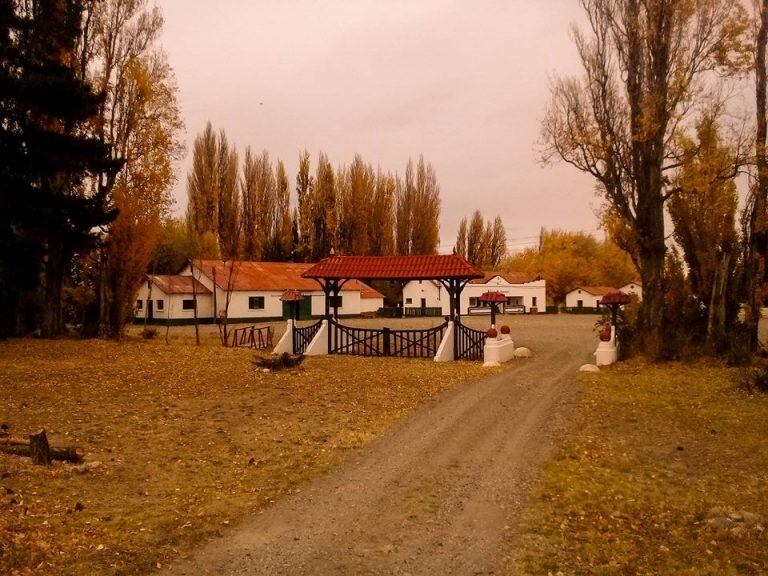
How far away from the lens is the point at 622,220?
2050cm

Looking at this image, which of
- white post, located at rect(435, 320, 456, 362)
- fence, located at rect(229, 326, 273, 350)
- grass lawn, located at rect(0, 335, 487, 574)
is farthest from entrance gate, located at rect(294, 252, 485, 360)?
fence, located at rect(229, 326, 273, 350)

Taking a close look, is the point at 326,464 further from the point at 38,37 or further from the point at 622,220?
the point at 38,37

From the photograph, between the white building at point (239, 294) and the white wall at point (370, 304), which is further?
the white wall at point (370, 304)

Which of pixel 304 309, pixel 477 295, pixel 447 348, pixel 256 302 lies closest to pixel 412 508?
pixel 447 348

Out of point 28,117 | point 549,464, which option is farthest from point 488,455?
point 28,117

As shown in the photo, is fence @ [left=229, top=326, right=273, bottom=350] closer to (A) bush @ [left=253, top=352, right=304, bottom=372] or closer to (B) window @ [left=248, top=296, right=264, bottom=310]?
(A) bush @ [left=253, top=352, right=304, bottom=372]

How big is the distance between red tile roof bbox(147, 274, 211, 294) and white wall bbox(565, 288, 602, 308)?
42941 millimetres

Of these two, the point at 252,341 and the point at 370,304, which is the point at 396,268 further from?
the point at 370,304

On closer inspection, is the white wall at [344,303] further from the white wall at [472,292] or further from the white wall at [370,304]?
the white wall at [472,292]

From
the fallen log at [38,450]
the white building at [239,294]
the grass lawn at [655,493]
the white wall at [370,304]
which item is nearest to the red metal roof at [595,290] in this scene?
the white wall at [370,304]

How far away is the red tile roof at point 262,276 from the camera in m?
45.1

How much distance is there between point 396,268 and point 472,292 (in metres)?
38.5

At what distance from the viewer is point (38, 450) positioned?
26.7ft

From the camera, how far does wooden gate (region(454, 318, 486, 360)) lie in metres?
22.8
